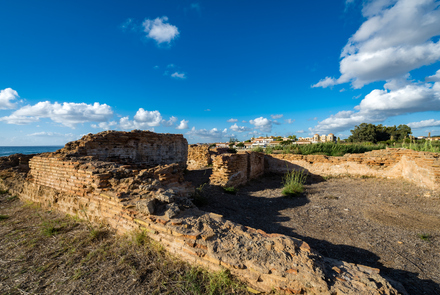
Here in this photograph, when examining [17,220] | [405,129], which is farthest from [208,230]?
[405,129]

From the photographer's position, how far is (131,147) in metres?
9.62

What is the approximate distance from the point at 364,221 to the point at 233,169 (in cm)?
450

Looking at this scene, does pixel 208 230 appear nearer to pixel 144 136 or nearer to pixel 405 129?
pixel 144 136

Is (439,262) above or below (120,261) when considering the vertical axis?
below

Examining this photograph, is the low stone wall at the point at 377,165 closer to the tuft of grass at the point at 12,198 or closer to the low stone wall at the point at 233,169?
the low stone wall at the point at 233,169

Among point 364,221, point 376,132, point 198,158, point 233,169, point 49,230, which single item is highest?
point 376,132

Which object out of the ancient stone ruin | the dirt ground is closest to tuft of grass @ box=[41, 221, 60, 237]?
the ancient stone ruin

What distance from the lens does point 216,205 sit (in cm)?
536

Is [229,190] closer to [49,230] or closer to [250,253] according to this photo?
[250,253]

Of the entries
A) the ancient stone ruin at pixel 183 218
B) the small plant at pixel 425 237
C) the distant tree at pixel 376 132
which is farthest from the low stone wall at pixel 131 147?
the distant tree at pixel 376 132

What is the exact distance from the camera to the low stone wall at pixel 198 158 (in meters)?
14.5

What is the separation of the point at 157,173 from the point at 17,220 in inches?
137

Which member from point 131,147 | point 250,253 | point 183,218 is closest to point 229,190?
point 183,218

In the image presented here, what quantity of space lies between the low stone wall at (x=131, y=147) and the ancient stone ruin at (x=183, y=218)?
0.30 ft
